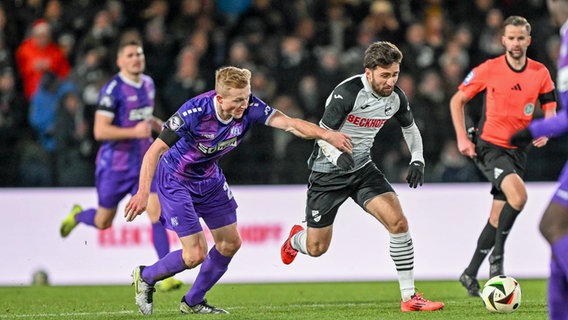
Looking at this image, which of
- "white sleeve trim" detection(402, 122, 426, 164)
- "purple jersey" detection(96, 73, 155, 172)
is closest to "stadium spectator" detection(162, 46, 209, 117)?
"purple jersey" detection(96, 73, 155, 172)

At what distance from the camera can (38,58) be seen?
15.1m

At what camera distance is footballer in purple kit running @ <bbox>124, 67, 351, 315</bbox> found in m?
7.93

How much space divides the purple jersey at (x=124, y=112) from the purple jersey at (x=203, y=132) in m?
2.80

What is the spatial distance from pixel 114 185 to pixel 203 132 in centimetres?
364

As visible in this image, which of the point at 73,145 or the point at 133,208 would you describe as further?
the point at 73,145

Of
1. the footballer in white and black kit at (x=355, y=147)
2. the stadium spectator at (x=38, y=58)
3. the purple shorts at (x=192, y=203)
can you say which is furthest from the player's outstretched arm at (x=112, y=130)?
the stadium spectator at (x=38, y=58)

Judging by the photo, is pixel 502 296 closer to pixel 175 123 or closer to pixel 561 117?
pixel 561 117

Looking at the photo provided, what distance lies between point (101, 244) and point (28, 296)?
2313mm

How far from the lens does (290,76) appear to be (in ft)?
50.1

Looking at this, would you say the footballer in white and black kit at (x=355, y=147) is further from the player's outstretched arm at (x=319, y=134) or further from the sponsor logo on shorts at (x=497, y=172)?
the sponsor logo on shorts at (x=497, y=172)

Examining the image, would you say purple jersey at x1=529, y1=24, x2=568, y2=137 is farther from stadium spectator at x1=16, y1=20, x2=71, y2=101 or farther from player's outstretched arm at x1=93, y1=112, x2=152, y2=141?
stadium spectator at x1=16, y1=20, x2=71, y2=101

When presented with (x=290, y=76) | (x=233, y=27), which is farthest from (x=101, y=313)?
(x=233, y=27)

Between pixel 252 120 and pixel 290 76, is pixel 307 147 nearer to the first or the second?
pixel 290 76

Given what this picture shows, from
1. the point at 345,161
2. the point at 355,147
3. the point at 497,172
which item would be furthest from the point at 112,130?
the point at 497,172
